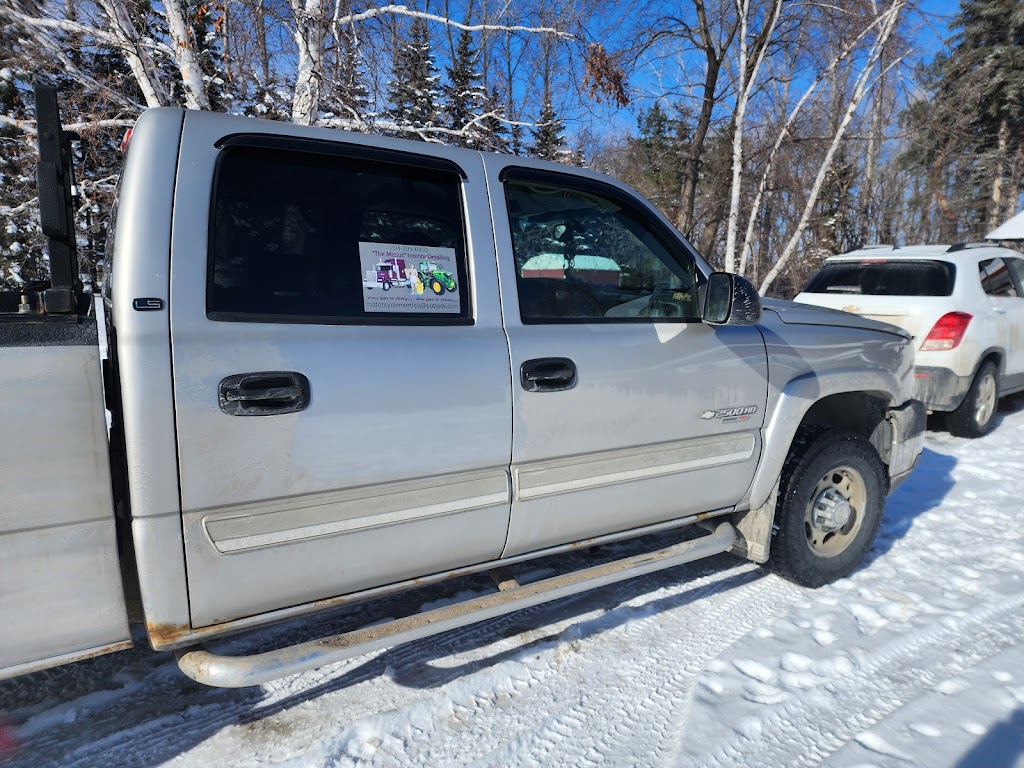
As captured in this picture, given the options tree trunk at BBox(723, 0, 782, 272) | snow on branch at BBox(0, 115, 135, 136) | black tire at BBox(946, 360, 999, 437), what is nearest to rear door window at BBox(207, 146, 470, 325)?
snow on branch at BBox(0, 115, 135, 136)

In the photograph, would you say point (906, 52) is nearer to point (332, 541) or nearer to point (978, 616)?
point (978, 616)

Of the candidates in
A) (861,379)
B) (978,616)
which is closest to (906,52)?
(861,379)

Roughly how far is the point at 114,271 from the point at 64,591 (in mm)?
888

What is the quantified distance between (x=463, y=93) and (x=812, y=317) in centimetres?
848

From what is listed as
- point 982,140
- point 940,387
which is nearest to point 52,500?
point 940,387

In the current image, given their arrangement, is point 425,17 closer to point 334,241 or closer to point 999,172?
point 334,241

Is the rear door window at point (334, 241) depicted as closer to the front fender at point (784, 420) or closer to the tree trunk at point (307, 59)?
the front fender at point (784, 420)

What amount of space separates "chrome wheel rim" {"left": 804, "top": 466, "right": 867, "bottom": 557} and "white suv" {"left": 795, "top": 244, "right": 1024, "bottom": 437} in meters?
3.01

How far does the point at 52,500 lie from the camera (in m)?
1.70

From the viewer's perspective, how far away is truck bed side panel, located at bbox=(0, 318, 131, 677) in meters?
1.64

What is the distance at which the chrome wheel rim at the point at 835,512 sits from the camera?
3453 millimetres

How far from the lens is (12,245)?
1243 centimetres

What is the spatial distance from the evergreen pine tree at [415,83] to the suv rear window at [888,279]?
6.31m

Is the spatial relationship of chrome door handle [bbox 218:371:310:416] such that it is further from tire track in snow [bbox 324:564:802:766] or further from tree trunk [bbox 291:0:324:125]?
tree trunk [bbox 291:0:324:125]
